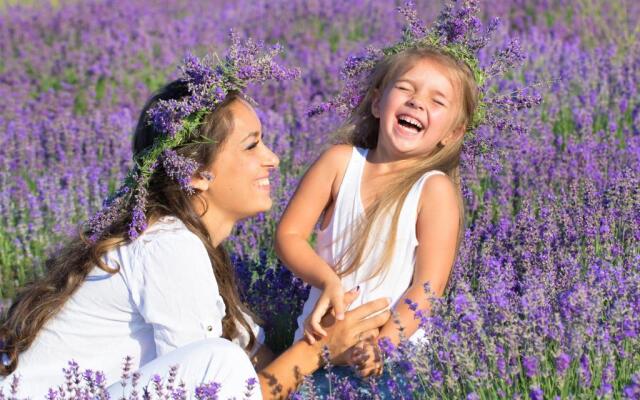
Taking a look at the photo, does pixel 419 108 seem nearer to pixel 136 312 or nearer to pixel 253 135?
pixel 253 135

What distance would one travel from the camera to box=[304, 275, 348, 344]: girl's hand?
3221 mm

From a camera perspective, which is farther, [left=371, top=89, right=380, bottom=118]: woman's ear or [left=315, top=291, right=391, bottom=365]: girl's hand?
[left=371, top=89, right=380, bottom=118]: woman's ear

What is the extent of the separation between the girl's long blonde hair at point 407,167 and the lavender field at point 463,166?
0.61 ft

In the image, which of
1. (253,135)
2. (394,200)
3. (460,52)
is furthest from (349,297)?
(460,52)

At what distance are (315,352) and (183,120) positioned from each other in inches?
33.8

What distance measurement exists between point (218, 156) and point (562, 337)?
53.6 inches

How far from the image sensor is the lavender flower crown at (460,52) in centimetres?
359

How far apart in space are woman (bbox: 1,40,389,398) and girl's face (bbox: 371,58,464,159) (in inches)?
16.8

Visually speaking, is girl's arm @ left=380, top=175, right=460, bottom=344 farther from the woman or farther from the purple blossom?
the purple blossom

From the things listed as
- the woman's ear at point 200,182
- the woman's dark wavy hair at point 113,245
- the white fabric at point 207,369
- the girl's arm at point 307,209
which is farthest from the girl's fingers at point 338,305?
the woman's ear at point 200,182

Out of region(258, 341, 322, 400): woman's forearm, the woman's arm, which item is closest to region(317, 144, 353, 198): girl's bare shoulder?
the woman's arm

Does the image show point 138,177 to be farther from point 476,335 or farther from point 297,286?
point 476,335

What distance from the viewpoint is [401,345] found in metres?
2.55

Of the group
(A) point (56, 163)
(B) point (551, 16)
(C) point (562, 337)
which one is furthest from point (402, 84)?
(B) point (551, 16)
